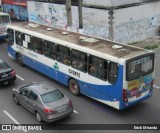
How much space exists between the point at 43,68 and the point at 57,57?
1865mm

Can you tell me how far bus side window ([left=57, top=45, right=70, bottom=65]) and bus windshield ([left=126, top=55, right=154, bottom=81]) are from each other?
4.34m

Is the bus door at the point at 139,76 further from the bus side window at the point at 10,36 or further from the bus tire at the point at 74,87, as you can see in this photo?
the bus side window at the point at 10,36

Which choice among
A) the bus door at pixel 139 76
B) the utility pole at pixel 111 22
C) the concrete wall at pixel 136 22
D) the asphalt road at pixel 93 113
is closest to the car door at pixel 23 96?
the asphalt road at pixel 93 113

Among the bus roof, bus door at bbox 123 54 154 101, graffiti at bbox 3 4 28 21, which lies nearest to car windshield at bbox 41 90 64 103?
the bus roof

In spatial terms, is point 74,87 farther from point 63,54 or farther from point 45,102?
point 45,102

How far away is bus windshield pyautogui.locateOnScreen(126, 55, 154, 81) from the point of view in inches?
550

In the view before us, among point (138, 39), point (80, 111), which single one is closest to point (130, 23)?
point (138, 39)


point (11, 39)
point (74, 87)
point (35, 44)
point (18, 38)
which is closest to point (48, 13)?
point (11, 39)

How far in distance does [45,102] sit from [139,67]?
4.56 meters

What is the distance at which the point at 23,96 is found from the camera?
1527 centimetres

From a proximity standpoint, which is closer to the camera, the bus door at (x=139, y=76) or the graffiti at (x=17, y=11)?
the bus door at (x=139, y=76)

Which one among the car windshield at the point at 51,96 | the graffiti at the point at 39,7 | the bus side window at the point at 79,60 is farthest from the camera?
the graffiti at the point at 39,7

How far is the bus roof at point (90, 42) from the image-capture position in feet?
48.2

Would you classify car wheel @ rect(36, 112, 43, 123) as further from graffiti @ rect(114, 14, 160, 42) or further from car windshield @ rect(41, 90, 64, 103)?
graffiti @ rect(114, 14, 160, 42)
